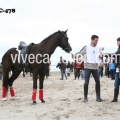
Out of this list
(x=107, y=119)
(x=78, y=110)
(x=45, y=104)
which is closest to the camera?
(x=107, y=119)

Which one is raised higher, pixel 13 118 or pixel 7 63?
pixel 7 63

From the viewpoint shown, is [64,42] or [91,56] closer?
[91,56]

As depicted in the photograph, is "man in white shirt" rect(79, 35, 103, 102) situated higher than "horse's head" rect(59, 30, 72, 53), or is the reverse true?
"horse's head" rect(59, 30, 72, 53)

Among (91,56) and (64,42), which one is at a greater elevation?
(64,42)

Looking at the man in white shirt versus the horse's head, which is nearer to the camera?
the man in white shirt

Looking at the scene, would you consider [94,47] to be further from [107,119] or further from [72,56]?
[107,119]

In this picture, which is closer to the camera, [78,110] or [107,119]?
[107,119]

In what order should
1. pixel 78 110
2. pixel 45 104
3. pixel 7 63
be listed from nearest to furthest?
1. pixel 78 110
2. pixel 45 104
3. pixel 7 63

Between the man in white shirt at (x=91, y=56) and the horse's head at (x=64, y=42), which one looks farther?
the horse's head at (x=64, y=42)

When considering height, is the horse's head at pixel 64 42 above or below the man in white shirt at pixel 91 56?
above

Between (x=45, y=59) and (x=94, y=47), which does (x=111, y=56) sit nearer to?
(x=94, y=47)

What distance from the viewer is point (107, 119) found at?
7016 millimetres

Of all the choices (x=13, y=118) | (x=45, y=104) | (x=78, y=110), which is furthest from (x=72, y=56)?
(x=13, y=118)

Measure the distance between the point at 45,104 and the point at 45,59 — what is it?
53.2 inches
